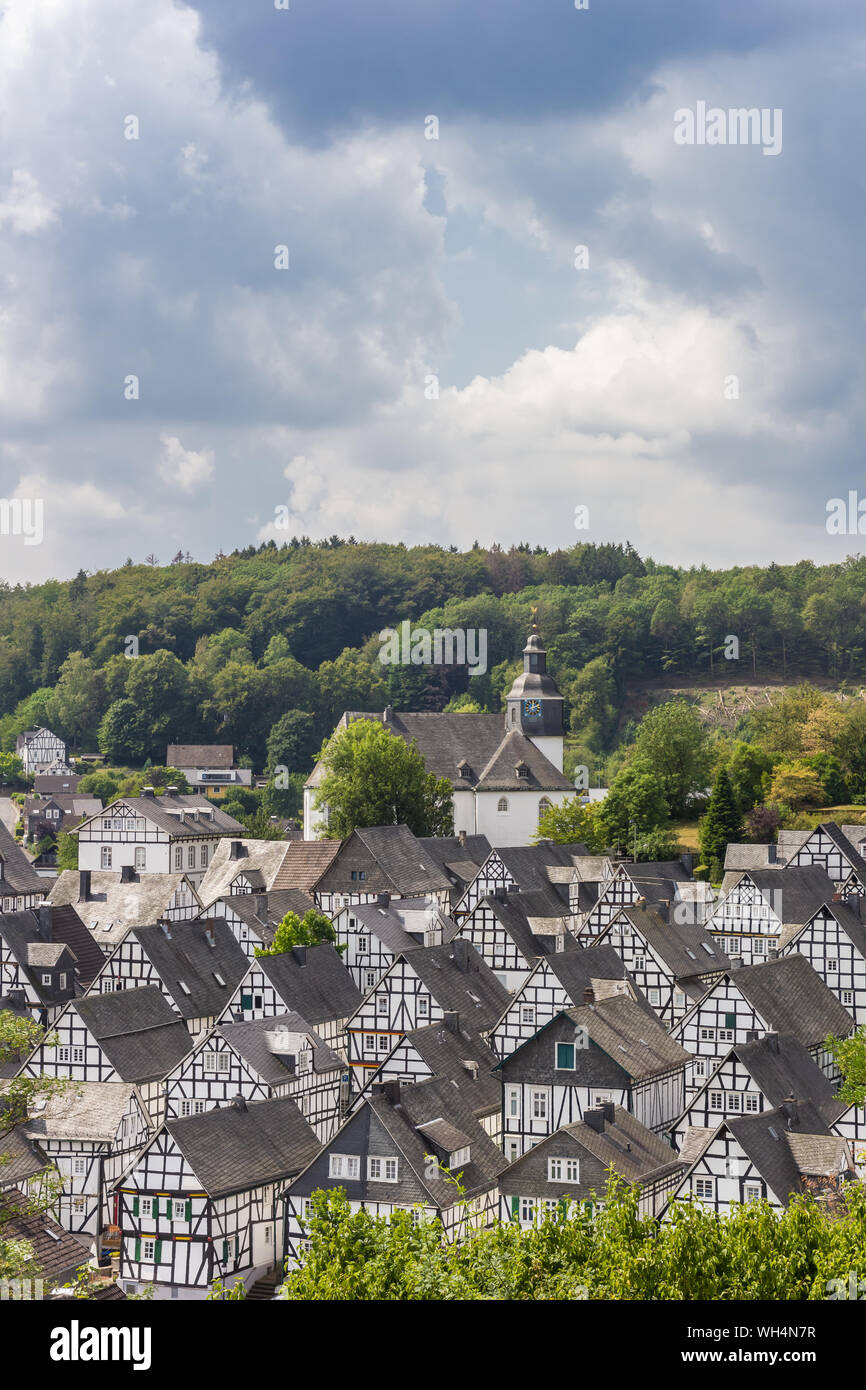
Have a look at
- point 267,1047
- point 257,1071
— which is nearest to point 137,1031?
point 267,1047

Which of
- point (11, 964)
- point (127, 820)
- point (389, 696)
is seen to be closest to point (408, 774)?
point (127, 820)

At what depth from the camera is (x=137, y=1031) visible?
157 feet

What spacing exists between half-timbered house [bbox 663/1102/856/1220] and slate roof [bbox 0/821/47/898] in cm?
Answer: 4305

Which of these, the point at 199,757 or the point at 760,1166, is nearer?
the point at 760,1166

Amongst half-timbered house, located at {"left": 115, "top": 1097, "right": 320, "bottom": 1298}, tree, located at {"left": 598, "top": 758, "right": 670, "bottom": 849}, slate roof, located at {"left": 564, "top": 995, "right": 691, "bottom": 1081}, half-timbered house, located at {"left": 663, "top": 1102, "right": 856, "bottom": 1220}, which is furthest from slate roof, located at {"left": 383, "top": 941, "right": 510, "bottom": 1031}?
tree, located at {"left": 598, "top": 758, "right": 670, "bottom": 849}

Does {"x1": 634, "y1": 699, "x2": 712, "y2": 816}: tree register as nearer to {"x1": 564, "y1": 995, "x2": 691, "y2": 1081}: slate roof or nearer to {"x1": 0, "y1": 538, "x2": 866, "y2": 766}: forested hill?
{"x1": 564, "y1": 995, "x2": 691, "y2": 1081}: slate roof

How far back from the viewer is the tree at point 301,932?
5475 cm

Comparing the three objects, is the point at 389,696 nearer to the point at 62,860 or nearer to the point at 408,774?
the point at 62,860

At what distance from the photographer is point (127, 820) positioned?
82000mm

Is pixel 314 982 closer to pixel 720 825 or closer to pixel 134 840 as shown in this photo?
pixel 720 825

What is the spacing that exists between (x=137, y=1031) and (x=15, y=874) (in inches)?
1061

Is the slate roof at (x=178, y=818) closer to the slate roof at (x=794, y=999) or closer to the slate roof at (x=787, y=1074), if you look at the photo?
the slate roof at (x=794, y=999)

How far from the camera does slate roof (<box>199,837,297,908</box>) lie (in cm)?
6806
